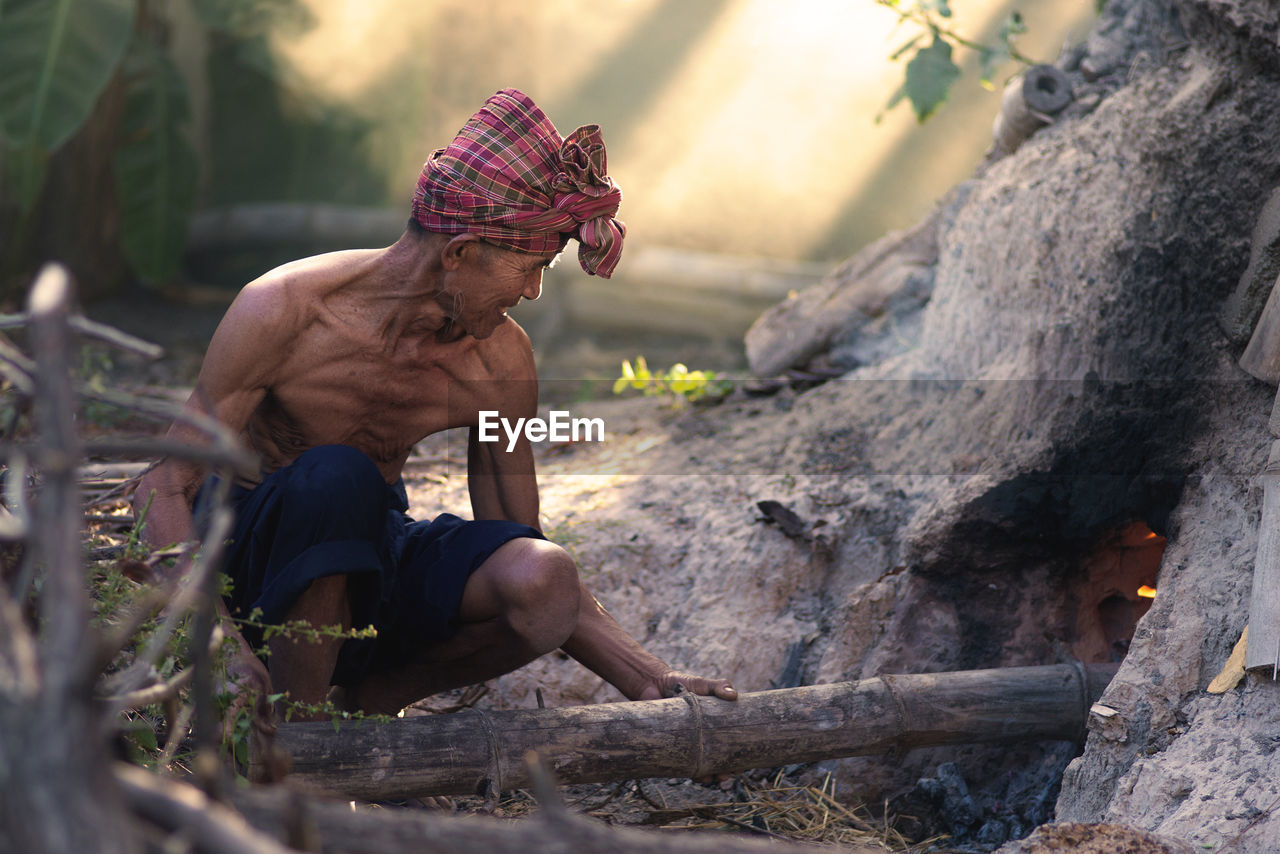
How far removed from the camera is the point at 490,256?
2482mm

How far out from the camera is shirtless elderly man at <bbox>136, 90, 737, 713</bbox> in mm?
2301

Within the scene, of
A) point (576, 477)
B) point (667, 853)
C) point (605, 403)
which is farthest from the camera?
point (605, 403)

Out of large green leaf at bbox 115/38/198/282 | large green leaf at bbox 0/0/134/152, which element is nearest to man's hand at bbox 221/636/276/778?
large green leaf at bbox 0/0/134/152

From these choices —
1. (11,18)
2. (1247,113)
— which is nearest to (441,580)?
(1247,113)

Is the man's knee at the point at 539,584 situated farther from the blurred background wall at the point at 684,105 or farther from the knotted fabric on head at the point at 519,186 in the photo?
the blurred background wall at the point at 684,105

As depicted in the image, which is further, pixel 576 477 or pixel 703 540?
pixel 576 477

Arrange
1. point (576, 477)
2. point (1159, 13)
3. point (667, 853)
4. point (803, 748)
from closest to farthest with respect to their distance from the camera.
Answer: point (667, 853)
point (803, 748)
point (1159, 13)
point (576, 477)

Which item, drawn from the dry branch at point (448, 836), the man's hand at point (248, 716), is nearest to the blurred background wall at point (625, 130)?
the man's hand at point (248, 716)

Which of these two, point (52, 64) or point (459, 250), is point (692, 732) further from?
point (52, 64)

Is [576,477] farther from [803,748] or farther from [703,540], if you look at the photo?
[803,748]

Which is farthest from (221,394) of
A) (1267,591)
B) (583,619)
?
(1267,591)

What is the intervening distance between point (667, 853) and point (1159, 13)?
3.67 m

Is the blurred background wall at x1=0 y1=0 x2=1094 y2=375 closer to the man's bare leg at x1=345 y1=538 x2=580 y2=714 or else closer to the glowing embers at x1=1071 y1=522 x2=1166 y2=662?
the glowing embers at x1=1071 y1=522 x2=1166 y2=662

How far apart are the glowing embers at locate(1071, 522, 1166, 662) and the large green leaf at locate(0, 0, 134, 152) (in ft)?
17.3
